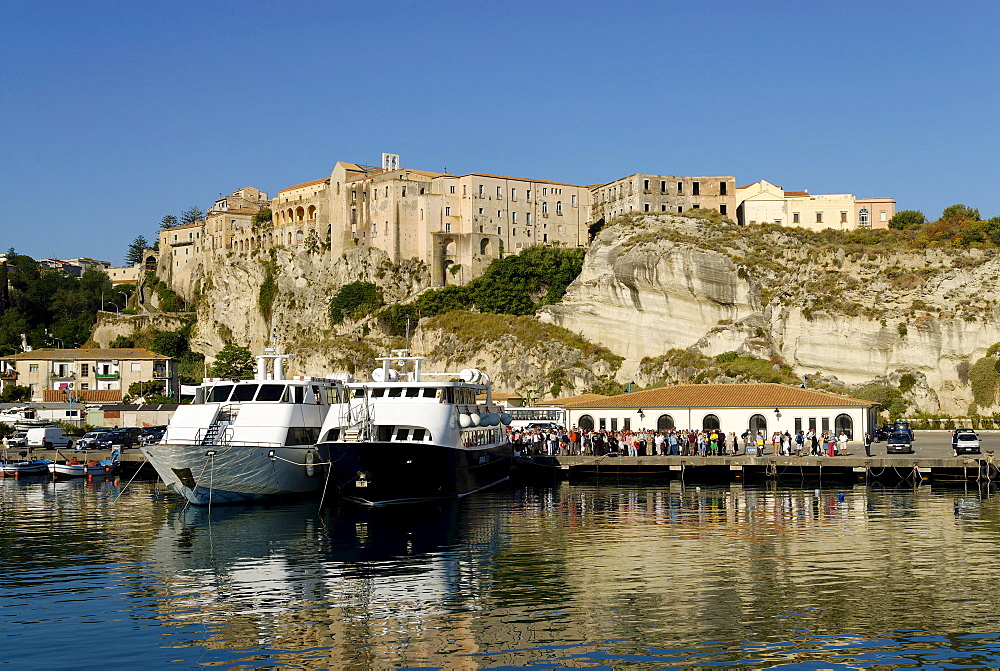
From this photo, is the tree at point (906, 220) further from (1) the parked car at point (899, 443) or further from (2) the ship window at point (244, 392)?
(2) the ship window at point (244, 392)

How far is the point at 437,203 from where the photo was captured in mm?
121875

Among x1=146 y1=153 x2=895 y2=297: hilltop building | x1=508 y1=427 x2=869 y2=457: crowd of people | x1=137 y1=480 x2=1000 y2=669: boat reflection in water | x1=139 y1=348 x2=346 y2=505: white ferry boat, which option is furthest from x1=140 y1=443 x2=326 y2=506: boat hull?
x1=146 y1=153 x2=895 y2=297: hilltop building

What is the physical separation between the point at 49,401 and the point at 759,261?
74.1 metres

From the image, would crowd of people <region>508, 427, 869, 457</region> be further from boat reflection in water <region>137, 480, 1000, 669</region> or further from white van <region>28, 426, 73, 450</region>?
white van <region>28, 426, 73, 450</region>

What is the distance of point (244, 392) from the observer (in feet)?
152

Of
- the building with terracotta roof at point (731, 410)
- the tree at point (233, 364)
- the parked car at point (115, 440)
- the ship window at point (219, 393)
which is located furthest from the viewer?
the tree at point (233, 364)

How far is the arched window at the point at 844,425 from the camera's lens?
59469mm

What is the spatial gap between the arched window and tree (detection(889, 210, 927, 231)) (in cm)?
5626

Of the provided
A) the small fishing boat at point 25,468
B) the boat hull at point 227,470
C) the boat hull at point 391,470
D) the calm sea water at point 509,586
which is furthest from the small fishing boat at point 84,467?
the boat hull at point 391,470

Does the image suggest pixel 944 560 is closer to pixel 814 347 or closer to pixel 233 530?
pixel 233 530

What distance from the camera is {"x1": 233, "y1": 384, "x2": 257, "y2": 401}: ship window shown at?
46156 mm

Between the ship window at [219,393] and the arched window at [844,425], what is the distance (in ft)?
116

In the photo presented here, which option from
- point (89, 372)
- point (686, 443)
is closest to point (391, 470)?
point (686, 443)

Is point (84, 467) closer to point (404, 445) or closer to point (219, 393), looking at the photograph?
point (219, 393)
